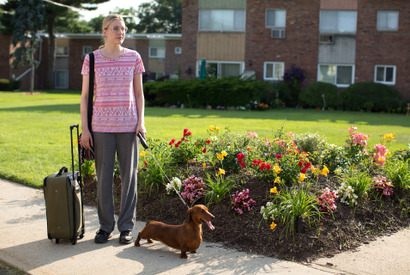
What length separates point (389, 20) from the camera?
1016 inches

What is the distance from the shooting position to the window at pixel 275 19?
1047 inches

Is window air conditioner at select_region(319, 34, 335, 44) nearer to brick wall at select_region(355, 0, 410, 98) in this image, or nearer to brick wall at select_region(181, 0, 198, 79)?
brick wall at select_region(355, 0, 410, 98)

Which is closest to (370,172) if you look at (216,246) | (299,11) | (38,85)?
(216,246)

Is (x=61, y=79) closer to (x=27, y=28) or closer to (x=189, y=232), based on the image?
(x=27, y=28)

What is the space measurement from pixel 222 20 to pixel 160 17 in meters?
39.3

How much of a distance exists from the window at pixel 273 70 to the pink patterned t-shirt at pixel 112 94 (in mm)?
23001

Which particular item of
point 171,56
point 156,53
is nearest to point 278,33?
point 171,56

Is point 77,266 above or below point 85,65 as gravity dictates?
below

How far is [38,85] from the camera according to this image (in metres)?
48.8

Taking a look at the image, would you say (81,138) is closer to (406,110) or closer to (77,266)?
(77,266)

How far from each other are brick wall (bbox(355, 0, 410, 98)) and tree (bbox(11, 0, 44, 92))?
88.4 ft

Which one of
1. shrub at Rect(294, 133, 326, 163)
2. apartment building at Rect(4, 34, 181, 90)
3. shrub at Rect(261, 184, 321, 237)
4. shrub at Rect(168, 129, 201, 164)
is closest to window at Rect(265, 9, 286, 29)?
apartment building at Rect(4, 34, 181, 90)

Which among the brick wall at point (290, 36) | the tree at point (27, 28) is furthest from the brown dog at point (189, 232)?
the tree at point (27, 28)

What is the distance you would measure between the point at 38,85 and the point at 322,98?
109ft
